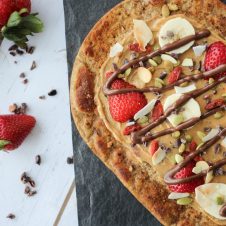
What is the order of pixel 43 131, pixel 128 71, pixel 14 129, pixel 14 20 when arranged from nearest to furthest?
pixel 128 71 → pixel 14 20 → pixel 14 129 → pixel 43 131

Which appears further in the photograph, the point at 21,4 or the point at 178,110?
the point at 21,4

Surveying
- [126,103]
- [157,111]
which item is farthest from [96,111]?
[157,111]

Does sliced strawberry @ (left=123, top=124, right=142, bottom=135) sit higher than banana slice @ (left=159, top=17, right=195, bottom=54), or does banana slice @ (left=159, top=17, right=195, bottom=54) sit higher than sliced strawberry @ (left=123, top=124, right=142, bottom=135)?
banana slice @ (left=159, top=17, right=195, bottom=54)

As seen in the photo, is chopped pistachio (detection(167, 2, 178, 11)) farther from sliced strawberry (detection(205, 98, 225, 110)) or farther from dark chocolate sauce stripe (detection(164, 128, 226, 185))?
dark chocolate sauce stripe (detection(164, 128, 226, 185))

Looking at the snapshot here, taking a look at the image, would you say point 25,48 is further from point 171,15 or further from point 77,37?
point 171,15

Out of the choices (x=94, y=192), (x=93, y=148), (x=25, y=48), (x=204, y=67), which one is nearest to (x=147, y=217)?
(x=94, y=192)

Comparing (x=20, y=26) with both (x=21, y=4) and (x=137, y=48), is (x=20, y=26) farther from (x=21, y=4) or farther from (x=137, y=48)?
(x=137, y=48)

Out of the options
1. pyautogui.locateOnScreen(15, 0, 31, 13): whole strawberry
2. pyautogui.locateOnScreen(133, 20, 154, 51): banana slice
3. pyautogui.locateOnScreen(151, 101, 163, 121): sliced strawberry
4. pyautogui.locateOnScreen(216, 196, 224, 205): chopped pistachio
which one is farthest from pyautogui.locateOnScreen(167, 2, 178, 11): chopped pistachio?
pyautogui.locateOnScreen(216, 196, 224, 205): chopped pistachio
